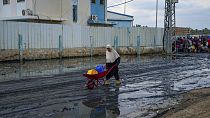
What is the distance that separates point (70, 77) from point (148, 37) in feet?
88.0

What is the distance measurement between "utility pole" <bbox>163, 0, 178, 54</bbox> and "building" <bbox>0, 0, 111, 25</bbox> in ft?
26.1

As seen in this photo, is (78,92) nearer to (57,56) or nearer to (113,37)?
(57,56)

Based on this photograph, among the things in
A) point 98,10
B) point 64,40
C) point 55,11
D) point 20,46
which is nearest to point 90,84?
point 20,46

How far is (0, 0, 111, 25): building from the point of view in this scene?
36188 mm

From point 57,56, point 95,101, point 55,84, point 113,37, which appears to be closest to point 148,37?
point 113,37

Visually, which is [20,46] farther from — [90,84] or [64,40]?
[90,84]

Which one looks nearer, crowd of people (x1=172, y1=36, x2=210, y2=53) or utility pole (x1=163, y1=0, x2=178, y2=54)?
utility pole (x1=163, y1=0, x2=178, y2=54)

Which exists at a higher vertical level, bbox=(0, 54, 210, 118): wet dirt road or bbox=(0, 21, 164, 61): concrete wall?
bbox=(0, 21, 164, 61): concrete wall

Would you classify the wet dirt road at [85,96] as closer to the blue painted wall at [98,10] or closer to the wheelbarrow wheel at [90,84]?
the wheelbarrow wheel at [90,84]

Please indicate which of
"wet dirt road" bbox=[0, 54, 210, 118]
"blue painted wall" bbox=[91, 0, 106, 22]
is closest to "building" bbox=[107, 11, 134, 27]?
Result: "blue painted wall" bbox=[91, 0, 106, 22]

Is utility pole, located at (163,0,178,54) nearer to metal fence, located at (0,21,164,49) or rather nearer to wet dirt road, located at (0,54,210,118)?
metal fence, located at (0,21,164,49)

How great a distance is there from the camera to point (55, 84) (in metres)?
14.9

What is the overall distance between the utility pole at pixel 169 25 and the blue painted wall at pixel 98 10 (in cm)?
832

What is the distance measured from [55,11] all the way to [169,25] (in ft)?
39.2
